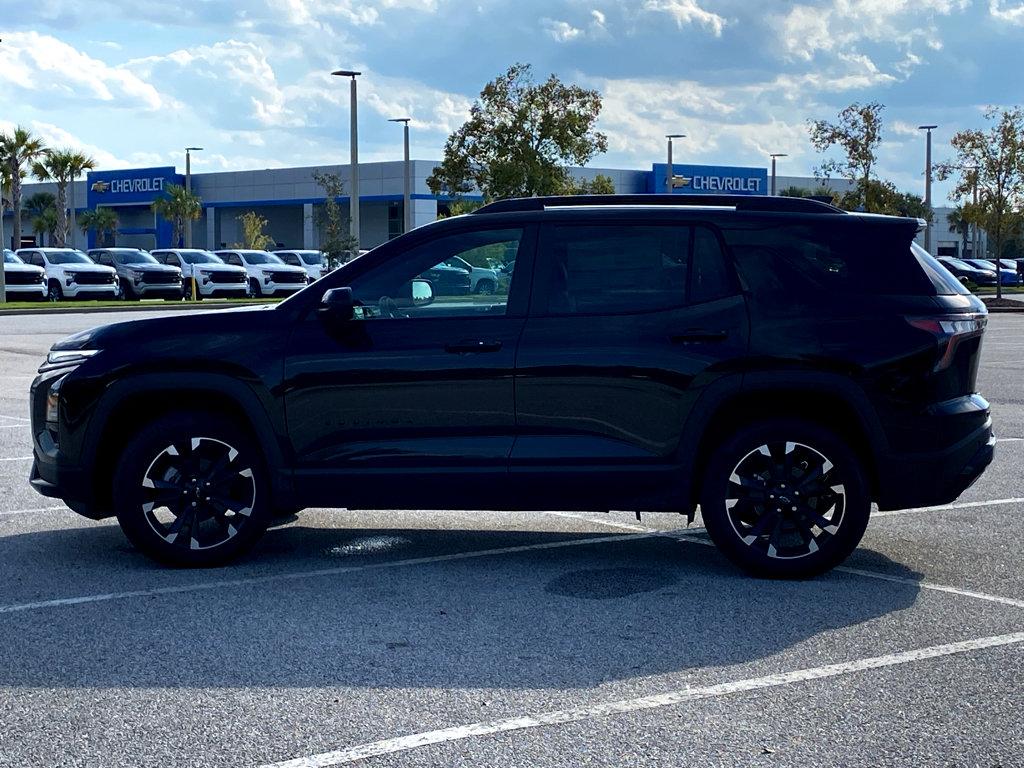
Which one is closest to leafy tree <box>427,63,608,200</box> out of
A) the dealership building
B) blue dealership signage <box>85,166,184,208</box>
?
the dealership building

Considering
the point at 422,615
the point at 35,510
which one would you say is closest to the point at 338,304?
the point at 422,615

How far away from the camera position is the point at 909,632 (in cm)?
609

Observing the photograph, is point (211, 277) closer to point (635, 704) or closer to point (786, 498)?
point (786, 498)

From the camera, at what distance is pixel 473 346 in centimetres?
716

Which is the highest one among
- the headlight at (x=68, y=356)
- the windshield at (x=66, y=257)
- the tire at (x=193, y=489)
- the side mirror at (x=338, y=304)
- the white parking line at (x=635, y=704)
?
the windshield at (x=66, y=257)

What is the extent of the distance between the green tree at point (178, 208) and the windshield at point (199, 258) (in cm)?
2479

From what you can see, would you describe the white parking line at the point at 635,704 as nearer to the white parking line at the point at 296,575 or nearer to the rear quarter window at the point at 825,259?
the rear quarter window at the point at 825,259

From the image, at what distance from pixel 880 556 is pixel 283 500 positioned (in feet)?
10.3

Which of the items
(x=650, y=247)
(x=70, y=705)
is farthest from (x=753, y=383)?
(x=70, y=705)

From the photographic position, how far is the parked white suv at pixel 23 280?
141 feet

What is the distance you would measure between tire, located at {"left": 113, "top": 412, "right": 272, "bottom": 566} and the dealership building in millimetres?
65284

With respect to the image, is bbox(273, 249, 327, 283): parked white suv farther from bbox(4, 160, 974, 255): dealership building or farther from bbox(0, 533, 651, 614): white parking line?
bbox(0, 533, 651, 614): white parking line

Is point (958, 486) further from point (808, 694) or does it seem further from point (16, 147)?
point (16, 147)

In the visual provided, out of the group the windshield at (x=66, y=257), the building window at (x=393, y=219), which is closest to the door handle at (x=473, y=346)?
the windshield at (x=66, y=257)
